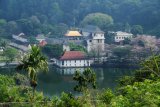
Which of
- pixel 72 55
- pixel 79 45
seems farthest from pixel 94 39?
pixel 72 55

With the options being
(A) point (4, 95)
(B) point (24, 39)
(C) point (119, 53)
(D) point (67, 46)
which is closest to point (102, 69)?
(C) point (119, 53)

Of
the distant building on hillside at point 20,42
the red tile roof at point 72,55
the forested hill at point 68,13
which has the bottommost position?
the red tile roof at point 72,55

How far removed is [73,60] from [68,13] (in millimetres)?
32353

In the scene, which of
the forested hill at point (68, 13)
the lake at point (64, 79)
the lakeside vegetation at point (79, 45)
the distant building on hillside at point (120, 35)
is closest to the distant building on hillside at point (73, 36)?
the lakeside vegetation at point (79, 45)

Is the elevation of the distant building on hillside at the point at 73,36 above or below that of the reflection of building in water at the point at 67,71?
above

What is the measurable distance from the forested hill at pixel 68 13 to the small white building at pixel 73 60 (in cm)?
1463

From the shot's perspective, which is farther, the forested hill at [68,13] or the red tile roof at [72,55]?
the forested hill at [68,13]

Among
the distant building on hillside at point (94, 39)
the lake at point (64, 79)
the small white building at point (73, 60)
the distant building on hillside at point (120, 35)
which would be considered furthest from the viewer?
the distant building on hillside at point (120, 35)

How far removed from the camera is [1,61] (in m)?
48.7

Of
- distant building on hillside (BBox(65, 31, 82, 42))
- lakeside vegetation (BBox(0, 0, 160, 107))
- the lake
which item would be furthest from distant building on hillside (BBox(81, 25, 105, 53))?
the lake

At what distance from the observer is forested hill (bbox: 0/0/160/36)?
67.4m

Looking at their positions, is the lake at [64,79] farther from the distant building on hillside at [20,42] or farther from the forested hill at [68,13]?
the forested hill at [68,13]

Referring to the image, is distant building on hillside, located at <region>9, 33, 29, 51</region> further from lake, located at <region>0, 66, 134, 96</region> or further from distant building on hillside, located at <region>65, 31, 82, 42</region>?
lake, located at <region>0, 66, 134, 96</region>

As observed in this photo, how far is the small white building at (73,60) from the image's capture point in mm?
49031
